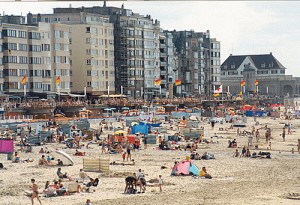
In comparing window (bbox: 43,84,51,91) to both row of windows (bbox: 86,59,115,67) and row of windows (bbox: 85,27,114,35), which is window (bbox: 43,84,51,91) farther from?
row of windows (bbox: 85,27,114,35)

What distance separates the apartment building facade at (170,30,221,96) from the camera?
11538cm

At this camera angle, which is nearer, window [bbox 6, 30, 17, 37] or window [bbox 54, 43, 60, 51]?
window [bbox 6, 30, 17, 37]

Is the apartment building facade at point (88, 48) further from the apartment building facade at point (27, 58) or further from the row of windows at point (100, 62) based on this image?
the apartment building facade at point (27, 58)

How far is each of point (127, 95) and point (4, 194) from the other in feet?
219

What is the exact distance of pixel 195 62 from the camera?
118 metres

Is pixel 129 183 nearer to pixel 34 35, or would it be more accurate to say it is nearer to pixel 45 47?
pixel 34 35

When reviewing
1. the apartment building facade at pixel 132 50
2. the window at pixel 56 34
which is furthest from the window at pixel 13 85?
the apartment building facade at pixel 132 50

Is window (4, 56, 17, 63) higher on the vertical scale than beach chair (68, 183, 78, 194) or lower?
higher

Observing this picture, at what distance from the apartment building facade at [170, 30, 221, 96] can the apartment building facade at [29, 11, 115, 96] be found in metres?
25.9

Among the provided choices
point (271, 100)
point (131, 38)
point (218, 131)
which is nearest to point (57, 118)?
point (218, 131)

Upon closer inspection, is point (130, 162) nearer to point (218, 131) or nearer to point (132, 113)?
point (218, 131)

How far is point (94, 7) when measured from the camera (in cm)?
9325

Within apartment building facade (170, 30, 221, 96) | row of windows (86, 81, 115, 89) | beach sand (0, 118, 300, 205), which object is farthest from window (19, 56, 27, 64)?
apartment building facade (170, 30, 221, 96)

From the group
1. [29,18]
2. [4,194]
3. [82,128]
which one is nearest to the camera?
[4,194]
